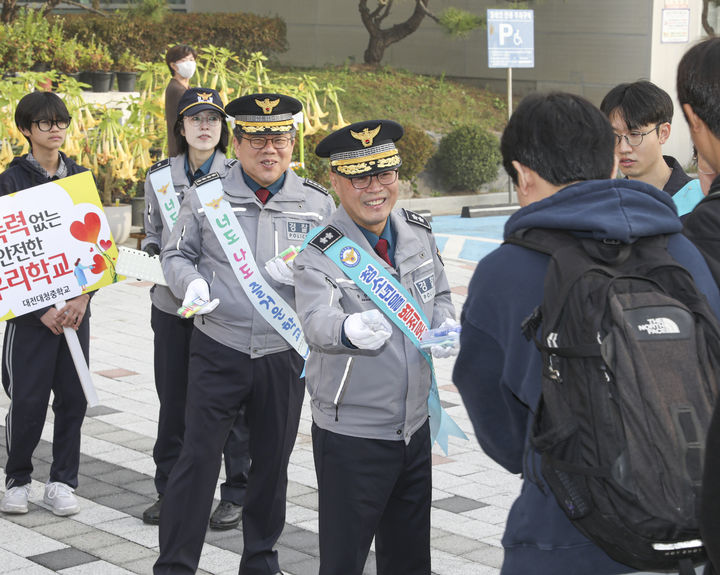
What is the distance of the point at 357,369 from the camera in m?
3.61

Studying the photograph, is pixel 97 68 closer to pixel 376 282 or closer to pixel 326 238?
pixel 326 238

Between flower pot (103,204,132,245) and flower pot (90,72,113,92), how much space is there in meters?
5.72

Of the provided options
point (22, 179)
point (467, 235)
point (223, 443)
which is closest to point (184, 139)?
point (22, 179)

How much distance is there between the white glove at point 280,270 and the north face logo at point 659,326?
2376mm

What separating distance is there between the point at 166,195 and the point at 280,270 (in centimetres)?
125

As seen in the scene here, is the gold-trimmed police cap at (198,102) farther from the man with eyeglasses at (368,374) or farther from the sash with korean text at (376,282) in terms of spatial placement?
the sash with korean text at (376,282)

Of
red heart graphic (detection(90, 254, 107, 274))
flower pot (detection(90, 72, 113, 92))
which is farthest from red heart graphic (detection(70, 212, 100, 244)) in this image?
flower pot (detection(90, 72, 113, 92))

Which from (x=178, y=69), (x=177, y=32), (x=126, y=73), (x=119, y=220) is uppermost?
(x=177, y=32)

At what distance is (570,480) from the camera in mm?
2260

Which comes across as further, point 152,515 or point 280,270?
point 152,515

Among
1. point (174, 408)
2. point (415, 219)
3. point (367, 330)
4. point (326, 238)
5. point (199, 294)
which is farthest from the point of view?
point (174, 408)

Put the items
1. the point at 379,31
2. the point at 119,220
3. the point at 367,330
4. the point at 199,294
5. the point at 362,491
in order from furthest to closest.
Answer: the point at 379,31 < the point at 119,220 < the point at 199,294 < the point at 362,491 < the point at 367,330

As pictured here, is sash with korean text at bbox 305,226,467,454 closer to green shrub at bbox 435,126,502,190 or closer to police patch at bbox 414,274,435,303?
police patch at bbox 414,274,435,303

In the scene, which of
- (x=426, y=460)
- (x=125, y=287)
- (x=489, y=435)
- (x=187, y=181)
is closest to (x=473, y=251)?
(x=125, y=287)
